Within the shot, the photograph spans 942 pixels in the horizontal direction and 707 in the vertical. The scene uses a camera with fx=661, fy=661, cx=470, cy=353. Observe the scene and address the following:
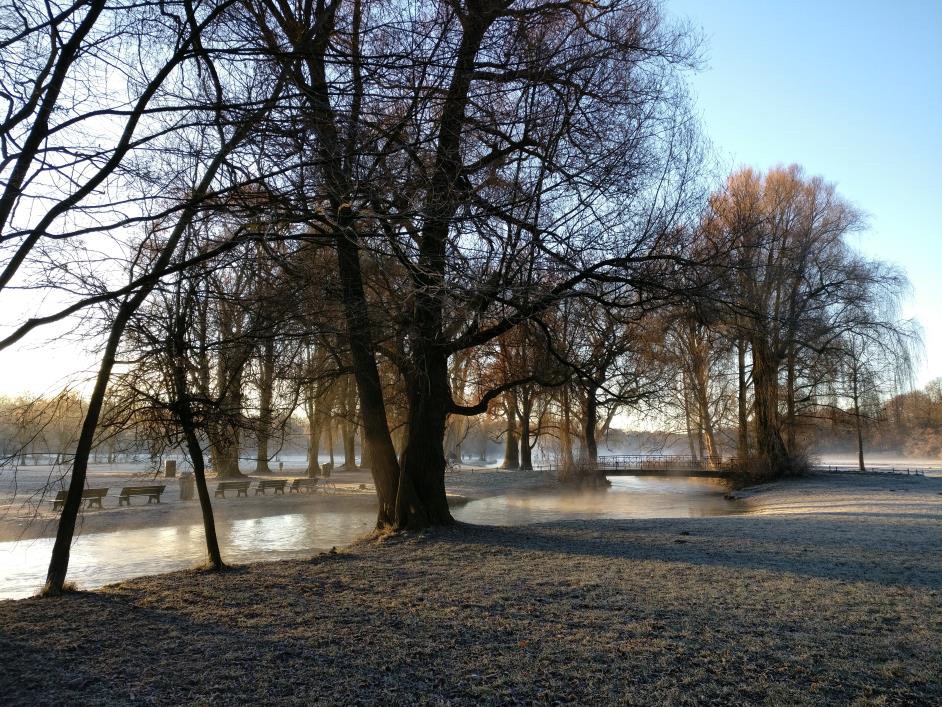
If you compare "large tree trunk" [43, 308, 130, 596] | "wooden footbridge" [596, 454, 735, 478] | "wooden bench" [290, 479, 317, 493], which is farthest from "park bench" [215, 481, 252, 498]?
"large tree trunk" [43, 308, 130, 596]

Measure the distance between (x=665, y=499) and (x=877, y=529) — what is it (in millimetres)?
14284

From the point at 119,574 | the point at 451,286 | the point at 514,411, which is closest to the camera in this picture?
the point at 451,286

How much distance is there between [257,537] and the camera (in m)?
14.8

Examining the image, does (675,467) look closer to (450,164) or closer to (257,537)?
(257,537)

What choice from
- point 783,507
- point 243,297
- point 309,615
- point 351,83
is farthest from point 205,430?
point 783,507

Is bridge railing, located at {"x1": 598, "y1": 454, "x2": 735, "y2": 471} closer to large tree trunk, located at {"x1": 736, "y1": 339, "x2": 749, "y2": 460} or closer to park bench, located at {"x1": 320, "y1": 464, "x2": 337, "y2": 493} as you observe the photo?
large tree trunk, located at {"x1": 736, "y1": 339, "x2": 749, "y2": 460}

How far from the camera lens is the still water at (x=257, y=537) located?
1089 centimetres

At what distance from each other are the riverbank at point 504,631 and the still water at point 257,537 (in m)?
3.33

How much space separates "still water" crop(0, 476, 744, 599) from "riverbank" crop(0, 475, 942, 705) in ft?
10.9

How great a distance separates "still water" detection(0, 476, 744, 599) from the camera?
10.9 m

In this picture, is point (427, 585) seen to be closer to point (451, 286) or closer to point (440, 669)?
point (440, 669)

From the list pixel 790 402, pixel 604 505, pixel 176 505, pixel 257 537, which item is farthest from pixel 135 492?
pixel 790 402

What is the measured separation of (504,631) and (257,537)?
1095 cm

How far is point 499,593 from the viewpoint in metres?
6.62
